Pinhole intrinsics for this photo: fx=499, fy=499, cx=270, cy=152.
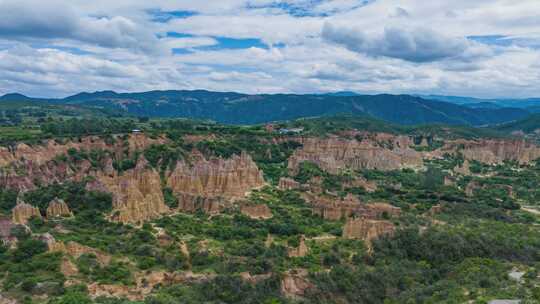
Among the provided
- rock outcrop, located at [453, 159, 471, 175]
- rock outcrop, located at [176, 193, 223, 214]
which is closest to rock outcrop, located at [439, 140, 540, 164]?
rock outcrop, located at [453, 159, 471, 175]

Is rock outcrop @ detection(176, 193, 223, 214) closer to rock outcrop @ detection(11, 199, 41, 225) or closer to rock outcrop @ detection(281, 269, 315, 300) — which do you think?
rock outcrop @ detection(11, 199, 41, 225)

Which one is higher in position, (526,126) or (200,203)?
(526,126)

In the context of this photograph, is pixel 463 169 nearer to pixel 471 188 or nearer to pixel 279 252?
pixel 471 188

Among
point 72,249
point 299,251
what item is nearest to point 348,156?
point 299,251

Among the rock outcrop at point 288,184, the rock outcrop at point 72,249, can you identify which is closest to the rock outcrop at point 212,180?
the rock outcrop at point 288,184

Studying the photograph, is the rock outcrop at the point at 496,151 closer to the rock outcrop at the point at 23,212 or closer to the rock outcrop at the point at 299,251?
the rock outcrop at the point at 299,251

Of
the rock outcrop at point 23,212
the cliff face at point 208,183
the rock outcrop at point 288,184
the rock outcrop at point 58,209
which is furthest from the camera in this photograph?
the rock outcrop at point 288,184
